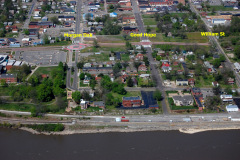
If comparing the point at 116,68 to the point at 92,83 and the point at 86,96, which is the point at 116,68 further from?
the point at 86,96

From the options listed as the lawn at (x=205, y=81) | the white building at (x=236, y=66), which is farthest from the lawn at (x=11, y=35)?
the white building at (x=236, y=66)

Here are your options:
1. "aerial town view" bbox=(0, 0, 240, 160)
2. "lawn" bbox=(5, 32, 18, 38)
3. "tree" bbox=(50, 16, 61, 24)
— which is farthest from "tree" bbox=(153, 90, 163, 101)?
"tree" bbox=(50, 16, 61, 24)

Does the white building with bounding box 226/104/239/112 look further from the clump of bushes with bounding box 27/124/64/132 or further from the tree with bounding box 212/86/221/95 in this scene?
the clump of bushes with bounding box 27/124/64/132

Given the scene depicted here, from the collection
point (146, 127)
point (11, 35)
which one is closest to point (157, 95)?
point (146, 127)

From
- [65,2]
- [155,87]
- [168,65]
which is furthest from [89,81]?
[65,2]

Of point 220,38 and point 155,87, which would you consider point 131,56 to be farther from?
point 220,38

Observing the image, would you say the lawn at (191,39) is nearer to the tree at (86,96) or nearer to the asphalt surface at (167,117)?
the asphalt surface at (167,117)
